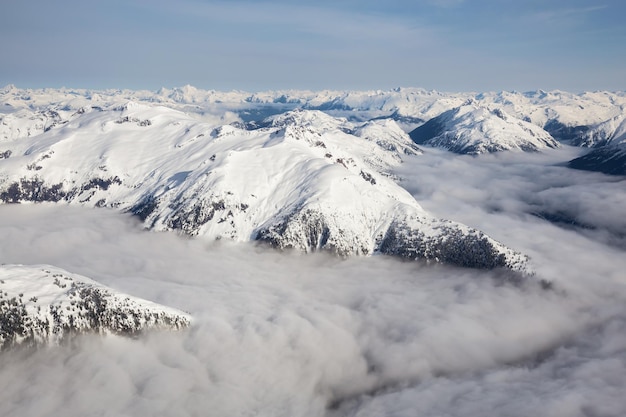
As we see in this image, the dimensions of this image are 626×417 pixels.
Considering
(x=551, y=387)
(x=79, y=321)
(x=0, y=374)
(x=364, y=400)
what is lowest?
(x=364, y=400)

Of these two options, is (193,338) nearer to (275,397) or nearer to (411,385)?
(275,397)

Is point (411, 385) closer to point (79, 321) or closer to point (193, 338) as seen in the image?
point (193, 338)

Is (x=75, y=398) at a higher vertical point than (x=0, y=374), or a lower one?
lower

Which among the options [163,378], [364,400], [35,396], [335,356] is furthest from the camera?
[335,356]

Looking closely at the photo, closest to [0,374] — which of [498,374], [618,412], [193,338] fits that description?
[193,338]

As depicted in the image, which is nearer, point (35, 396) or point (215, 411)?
point (35, 396)

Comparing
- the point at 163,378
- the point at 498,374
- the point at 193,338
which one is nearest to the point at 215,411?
the point at 163,378

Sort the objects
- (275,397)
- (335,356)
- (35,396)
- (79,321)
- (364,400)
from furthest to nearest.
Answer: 1. (335,356)
2. (364,400)
3. (275,397)
4. (79,321)
5. (35,396)
